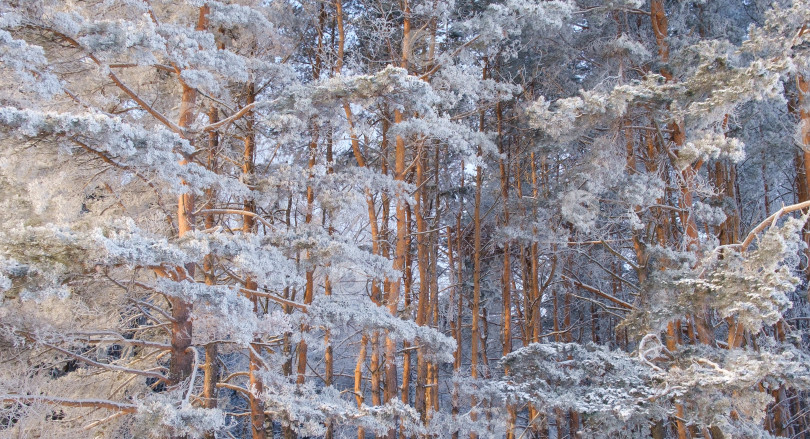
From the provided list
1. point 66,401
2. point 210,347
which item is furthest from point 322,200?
point 66,401

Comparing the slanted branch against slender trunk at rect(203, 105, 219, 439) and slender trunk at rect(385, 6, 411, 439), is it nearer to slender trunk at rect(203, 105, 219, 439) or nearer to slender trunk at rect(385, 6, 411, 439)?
slender trunk at rect(203, 105, 219, 439)

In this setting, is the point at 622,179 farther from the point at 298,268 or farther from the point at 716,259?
the point at 298,268

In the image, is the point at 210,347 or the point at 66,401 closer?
the point at 66,401

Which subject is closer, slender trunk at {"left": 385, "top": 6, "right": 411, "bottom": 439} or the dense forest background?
the dense forest background

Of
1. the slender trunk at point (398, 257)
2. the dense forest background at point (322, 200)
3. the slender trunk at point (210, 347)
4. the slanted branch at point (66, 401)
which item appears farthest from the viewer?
the slender trunk at point (398, 257)

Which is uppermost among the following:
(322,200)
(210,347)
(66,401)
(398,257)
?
(322,200)

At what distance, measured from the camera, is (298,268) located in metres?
6.50

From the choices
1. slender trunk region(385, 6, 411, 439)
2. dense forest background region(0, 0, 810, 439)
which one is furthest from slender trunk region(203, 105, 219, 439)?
slender trunk region(385, 6, 411, 439)

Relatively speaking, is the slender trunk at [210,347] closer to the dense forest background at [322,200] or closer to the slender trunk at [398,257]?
the dense forest background at [322,200]

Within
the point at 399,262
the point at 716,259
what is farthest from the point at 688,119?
the point at 399,262

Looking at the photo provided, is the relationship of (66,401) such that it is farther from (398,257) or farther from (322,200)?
(398,257)

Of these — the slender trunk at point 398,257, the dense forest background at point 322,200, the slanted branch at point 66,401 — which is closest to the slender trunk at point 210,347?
the dense forest background at point 322,200

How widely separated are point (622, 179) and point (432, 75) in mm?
3161

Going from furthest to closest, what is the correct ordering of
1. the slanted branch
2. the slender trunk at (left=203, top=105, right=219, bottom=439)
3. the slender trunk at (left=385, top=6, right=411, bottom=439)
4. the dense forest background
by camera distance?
the slender trunk at (left=385, top=6, right=411, bottom=439) < the slender trunk at (left=203, top=105, right=219, bottom=439) < the dense forest background < the slanted branch
